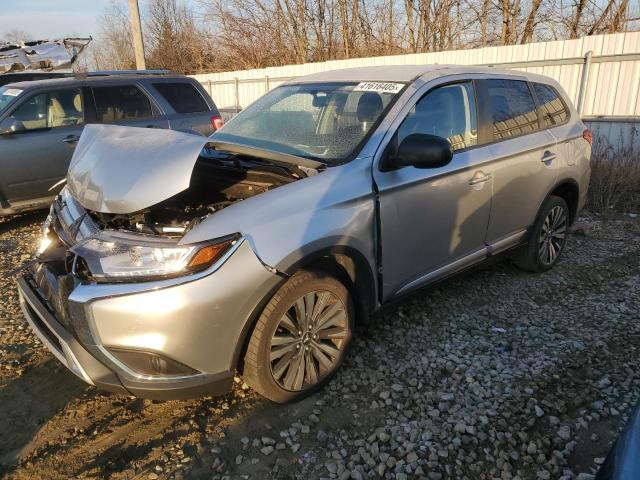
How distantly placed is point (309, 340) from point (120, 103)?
526 cm

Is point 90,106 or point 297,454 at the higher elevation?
point 90,106

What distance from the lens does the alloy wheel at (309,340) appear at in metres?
2.65

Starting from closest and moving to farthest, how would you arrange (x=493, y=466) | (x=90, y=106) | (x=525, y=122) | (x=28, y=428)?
1. (x=493, y=466)
2. (x=28, y=428)
3. (x=525, y=122)
4. (x=90, y=106)

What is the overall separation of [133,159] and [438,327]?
241 cm

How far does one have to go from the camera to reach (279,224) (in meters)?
2.48

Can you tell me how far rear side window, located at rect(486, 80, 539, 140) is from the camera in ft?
12.5

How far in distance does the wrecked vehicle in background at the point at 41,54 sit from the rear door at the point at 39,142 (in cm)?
676

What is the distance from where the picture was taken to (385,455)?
2.45m

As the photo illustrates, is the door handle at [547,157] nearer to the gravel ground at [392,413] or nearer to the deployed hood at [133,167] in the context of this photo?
the gravel ground at [392,413]

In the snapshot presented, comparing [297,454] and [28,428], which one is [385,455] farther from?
[28,428]

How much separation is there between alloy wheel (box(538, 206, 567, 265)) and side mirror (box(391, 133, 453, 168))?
2045 mm

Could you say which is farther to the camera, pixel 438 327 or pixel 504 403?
pixel 438 327

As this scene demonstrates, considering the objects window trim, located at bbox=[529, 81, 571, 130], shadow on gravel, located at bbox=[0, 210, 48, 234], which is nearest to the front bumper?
window trim, located at bbox=[529, 81, 571, 130]

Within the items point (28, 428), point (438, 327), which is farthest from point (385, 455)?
point (28, 428)
